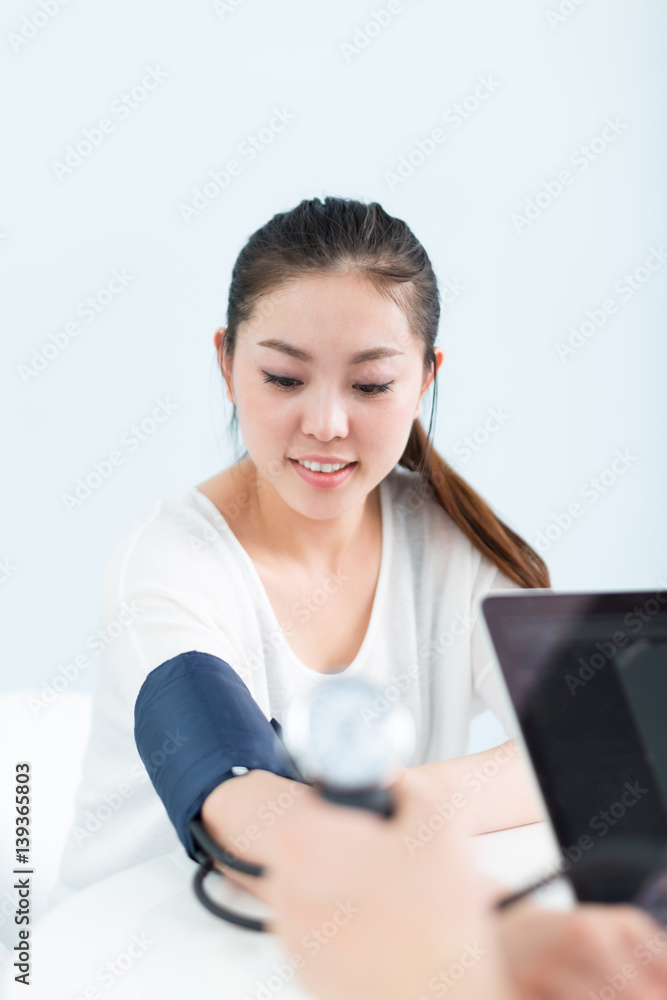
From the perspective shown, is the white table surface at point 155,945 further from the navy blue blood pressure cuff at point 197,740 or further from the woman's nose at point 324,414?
the woman's nose at point 324,414

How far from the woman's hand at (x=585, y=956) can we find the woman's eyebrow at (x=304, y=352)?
Answer: 51 centimetres

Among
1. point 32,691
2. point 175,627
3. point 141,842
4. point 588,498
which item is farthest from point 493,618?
point 588,498

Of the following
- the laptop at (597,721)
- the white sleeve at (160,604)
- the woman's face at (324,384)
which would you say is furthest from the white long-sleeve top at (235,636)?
the laptop at (597,721)

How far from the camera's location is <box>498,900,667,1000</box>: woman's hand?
283 mm

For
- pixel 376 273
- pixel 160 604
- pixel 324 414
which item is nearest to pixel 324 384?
pixel 324 414

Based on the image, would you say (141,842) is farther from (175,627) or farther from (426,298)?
(426,298)

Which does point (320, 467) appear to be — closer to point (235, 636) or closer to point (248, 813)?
point (235, 636)

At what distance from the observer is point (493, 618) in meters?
0.36

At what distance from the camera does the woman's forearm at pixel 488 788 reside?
1.92 feet

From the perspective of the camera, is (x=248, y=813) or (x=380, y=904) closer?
(x=380, y=904)

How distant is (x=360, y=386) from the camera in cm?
75

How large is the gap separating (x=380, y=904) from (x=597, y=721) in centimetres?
15

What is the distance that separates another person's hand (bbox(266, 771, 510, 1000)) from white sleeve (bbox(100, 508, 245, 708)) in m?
0.38

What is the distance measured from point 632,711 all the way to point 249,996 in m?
0.21
